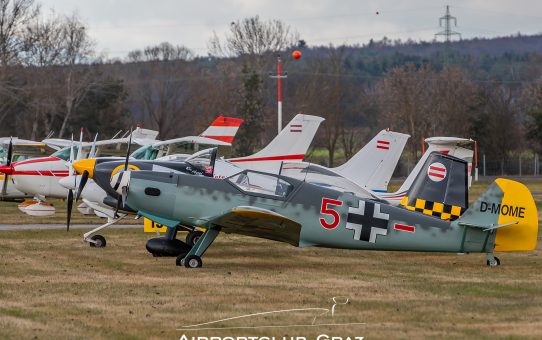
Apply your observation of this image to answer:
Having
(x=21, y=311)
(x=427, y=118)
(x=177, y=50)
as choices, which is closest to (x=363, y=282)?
(x=21, y=311)

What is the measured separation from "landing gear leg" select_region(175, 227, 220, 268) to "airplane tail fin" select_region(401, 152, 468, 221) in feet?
10.9

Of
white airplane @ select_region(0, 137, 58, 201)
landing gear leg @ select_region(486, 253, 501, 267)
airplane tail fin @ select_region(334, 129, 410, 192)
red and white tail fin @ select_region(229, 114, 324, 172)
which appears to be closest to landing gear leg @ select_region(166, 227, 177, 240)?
landing gear leg @ select_region(486, 253, 501, 267)

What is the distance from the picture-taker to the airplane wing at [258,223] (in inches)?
568

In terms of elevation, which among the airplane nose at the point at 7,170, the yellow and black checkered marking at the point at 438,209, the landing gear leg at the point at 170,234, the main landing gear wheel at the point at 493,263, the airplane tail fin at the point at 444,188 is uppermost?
the airplane tail fin at the point at 444,188

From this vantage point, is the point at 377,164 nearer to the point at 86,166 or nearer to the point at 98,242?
the point at 98,242

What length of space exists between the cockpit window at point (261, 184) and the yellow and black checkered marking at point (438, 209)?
2.16 m

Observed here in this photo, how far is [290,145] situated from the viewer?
79.9 ft

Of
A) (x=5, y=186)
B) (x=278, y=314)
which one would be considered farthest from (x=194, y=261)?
(x=5, y=186)

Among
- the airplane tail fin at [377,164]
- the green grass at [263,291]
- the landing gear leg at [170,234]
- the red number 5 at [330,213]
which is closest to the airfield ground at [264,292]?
the green grass at [263,291]

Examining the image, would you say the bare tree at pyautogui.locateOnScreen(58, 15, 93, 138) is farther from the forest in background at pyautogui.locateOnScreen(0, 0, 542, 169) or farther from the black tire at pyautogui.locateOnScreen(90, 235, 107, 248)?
the black tire at pyautogui.locateOnScreen(90, 235, 107, 248)

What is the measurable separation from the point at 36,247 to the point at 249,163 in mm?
7554

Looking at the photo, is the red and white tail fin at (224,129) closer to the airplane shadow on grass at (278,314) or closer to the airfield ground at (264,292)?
the airfield ground at (264,292)

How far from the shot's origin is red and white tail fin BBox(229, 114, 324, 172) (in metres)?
24.2

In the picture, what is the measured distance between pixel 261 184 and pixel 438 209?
2.89 metres
